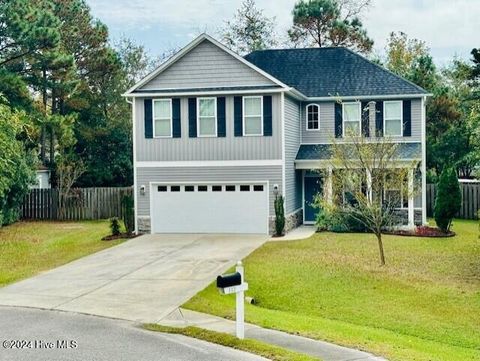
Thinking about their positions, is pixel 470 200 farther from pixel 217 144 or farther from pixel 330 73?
pixel 217 144

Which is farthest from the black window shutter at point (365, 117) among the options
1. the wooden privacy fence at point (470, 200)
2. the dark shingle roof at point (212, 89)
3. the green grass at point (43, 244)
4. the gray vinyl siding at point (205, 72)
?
the green grass at point (43, 244)

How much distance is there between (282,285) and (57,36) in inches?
846

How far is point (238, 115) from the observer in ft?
75.4

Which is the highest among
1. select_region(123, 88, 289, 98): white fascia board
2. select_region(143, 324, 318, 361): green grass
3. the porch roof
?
select_region(123, 88, 289, 98): white fascia board

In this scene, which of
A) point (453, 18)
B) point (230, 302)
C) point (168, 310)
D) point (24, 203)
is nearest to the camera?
point (168, 310)

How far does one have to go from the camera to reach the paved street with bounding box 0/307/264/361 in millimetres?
8664

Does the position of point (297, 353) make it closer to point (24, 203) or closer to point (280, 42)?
point (24, 203)

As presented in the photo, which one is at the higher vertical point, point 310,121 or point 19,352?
point 310,121

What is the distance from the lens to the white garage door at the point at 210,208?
23078 millimetres

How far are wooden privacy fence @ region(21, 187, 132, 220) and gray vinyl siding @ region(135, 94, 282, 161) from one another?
6636 mm

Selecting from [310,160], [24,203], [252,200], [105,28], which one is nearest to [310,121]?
[310,160]

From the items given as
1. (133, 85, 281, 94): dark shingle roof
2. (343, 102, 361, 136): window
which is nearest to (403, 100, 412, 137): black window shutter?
(343, 102, 361, 136): window

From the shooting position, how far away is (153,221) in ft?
77.8

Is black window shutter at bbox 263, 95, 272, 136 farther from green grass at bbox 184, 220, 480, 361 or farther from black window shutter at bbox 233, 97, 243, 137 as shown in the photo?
green grass at bbox 184, 220, 480, 361
